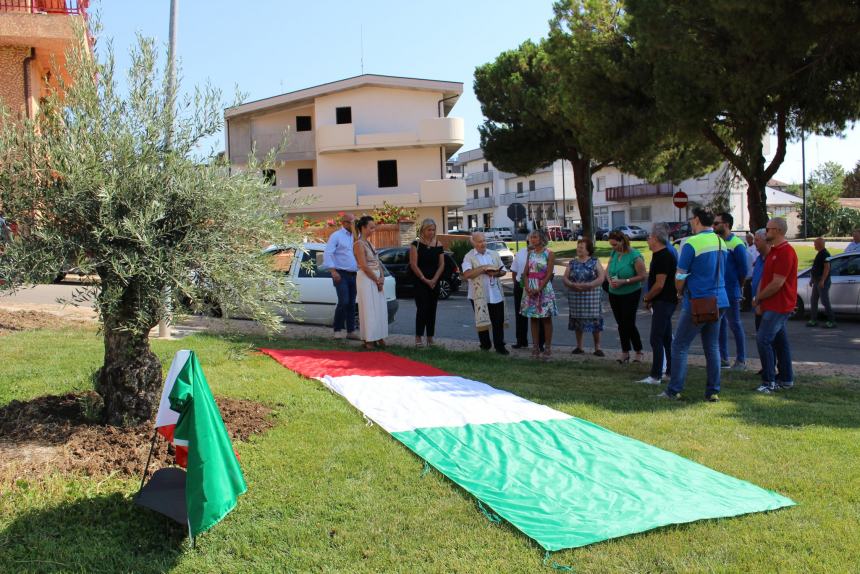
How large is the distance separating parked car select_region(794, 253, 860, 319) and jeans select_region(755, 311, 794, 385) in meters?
7.35

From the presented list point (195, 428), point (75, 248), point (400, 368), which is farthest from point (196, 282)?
point (400, 368)

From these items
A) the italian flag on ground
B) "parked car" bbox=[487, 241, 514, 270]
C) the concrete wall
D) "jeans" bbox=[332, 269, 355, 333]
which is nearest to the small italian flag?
the italian flag on ground

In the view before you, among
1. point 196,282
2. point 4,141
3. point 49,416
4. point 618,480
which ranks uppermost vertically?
point 4,141

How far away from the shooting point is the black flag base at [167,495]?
4.03 meters

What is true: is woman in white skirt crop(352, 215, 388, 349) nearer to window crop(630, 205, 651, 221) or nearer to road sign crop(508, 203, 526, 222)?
road sign crop(508, 203, 526, 222)

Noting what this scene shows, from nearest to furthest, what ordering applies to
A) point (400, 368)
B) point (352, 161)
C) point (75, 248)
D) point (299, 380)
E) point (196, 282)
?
1. point (75, 248)
2. point (196, 282)
3. point (299, 380)
4. point (400, 368)
5. point (352, 161)

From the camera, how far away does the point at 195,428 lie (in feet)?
13.3

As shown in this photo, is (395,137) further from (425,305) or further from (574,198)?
(574,198)

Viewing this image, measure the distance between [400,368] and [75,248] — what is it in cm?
482

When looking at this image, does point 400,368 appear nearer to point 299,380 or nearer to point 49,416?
point 299,380

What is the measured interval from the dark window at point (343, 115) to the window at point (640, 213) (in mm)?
42662

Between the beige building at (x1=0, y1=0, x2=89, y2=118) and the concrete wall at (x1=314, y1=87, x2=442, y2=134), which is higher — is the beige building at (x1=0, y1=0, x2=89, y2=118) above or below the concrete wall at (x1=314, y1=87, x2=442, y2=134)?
below

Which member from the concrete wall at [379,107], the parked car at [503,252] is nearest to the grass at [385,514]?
the parked car at [503,252]

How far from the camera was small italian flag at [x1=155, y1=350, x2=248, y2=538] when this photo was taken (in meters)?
3.94
